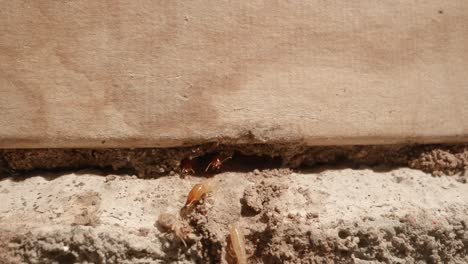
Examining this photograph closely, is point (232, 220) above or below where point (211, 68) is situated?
below

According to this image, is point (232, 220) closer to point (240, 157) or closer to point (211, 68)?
point (240, 157)

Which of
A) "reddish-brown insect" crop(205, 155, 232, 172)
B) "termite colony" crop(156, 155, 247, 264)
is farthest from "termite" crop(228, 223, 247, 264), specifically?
"reddish-brown insect" crop(205, 155, 232, 172)

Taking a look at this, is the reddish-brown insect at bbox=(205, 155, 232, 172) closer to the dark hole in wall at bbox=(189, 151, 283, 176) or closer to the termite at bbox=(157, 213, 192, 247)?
the dark hole in wall at bbox=(189, 151, 283, 176)

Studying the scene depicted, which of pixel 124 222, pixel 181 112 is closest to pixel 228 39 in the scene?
pixel 181 112

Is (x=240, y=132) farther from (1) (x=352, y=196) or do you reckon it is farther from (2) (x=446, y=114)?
(2) (x=446, y=114)

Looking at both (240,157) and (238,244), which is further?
(240,157)

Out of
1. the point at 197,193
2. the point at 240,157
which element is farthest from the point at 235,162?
the point at 197,193
